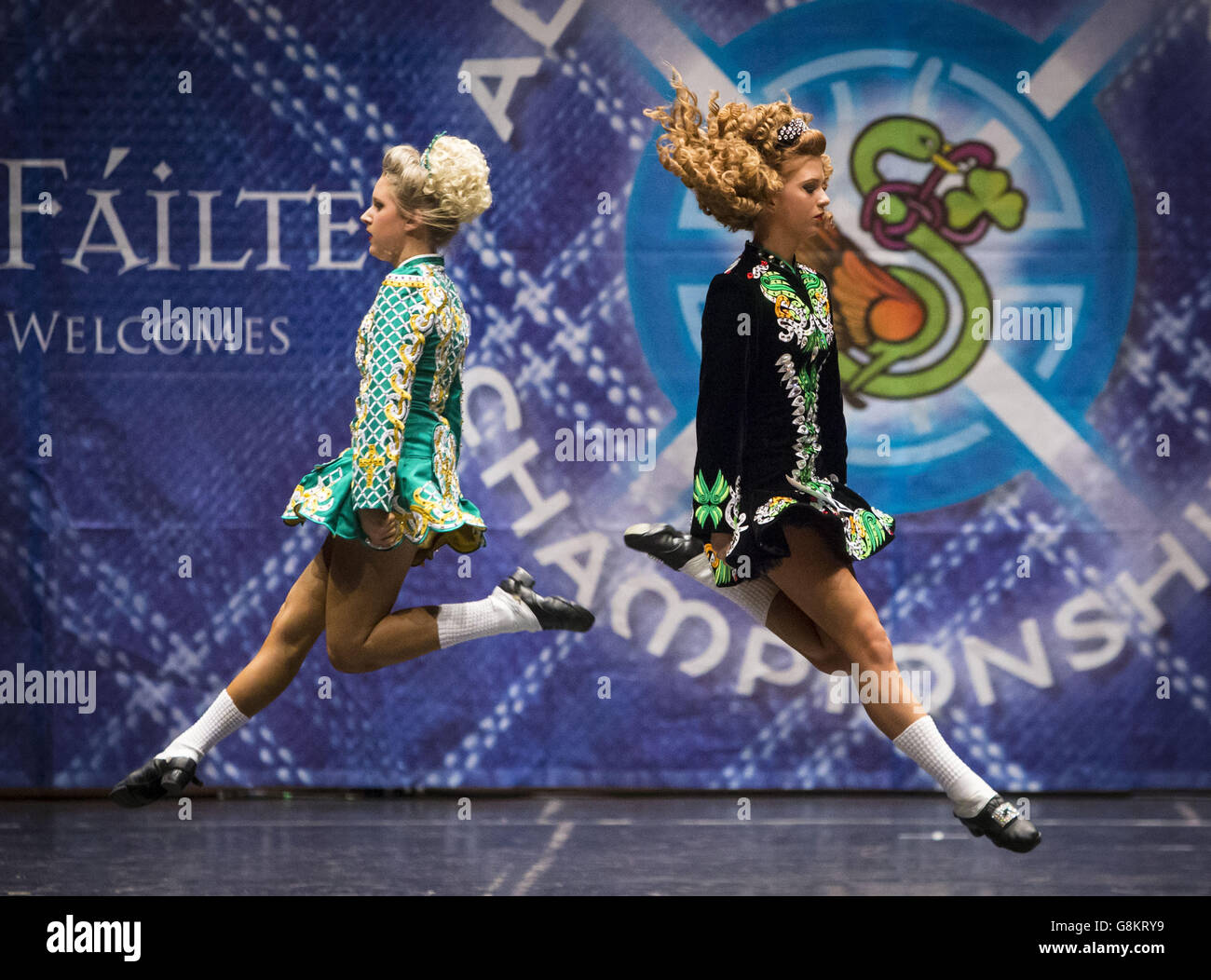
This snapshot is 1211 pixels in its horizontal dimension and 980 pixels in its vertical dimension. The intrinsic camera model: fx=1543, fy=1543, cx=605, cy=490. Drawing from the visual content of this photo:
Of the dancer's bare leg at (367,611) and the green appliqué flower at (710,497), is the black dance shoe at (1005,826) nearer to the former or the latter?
the green appliqué flower at (710,497)

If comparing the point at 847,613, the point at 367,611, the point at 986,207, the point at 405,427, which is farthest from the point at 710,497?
the point at 986,207

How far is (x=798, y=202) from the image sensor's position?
390cm

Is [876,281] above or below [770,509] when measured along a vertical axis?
above

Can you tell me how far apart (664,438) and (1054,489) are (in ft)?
4.41

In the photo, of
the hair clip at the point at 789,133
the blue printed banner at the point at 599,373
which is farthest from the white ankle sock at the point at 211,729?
the hair clip at the point at 789,133

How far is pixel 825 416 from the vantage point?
12.7ft

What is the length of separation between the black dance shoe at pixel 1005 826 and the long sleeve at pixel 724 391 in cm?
92

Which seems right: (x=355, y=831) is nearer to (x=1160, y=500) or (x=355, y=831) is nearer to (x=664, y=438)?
(x=664, y=438)

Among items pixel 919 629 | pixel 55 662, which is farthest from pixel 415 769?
pixel 919 629

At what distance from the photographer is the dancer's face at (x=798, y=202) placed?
3.90 m

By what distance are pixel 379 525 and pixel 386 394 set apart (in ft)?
1.05

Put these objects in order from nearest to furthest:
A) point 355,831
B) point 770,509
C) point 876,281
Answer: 1. point 770,509
2. point 355,831
3. point 876,281

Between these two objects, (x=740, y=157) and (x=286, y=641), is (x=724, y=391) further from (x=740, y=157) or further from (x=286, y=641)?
(x=286, y=641)

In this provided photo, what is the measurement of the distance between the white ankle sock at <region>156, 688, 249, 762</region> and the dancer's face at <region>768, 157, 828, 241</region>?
185 cm
